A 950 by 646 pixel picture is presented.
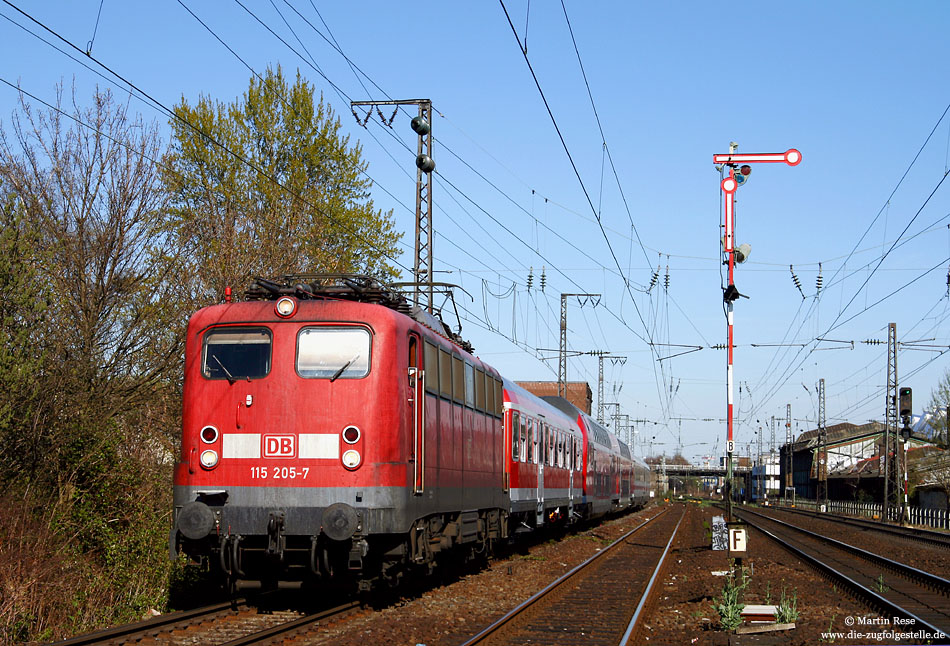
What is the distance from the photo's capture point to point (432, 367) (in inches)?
518

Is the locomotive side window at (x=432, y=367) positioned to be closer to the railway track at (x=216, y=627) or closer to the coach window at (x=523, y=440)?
the railway track at (x=216, y=627)

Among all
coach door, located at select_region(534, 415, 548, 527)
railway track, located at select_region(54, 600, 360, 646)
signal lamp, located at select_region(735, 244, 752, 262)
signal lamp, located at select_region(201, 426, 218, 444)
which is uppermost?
signal lamp, located at select_region(735, 244, 752, 262)

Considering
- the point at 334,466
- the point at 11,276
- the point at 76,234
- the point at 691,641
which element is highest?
the point at 76,234

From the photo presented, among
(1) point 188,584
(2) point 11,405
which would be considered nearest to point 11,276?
(2) point 11,405

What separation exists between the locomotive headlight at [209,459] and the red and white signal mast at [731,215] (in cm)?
1198

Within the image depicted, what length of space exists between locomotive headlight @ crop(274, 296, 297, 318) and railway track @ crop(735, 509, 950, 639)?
318 inches

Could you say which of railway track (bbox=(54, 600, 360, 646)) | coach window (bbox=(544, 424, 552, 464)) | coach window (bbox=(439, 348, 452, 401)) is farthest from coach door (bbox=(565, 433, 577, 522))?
railway track (bbox=(54, 600, 360, 646))

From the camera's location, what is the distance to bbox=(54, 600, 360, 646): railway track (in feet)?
30.8

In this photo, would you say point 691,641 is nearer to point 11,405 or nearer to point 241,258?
point 11,405

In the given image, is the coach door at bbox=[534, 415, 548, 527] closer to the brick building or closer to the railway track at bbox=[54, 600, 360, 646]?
the railway track at bbox=[54, 600, 360, 646]

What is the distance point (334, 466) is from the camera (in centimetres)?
1114

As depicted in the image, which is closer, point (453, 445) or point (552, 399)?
point (453, 445)

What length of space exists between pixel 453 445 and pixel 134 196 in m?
8.24

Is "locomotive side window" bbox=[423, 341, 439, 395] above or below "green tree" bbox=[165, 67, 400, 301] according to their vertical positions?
below
